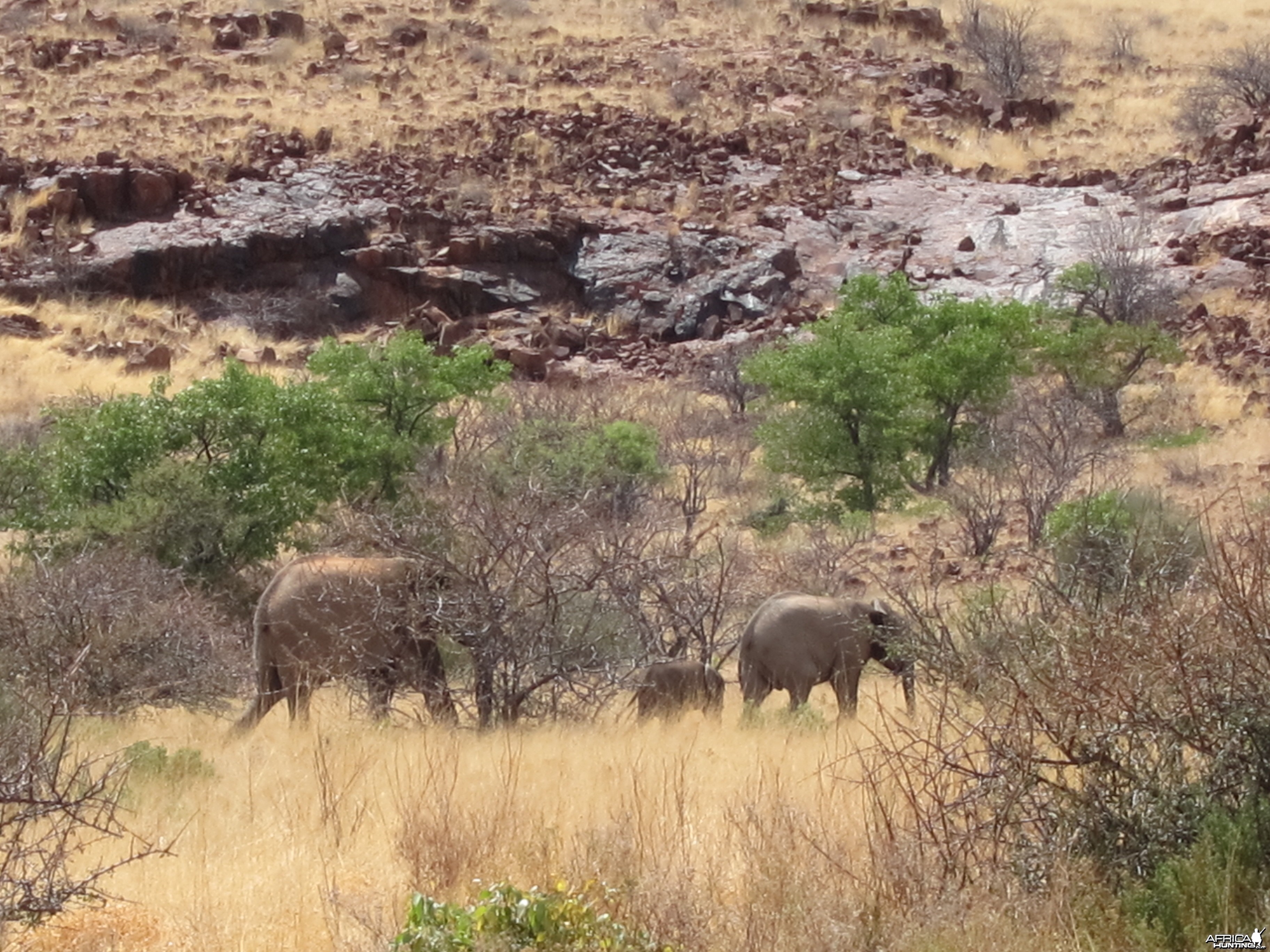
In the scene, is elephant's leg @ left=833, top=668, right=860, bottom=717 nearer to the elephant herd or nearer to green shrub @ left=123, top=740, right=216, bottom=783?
the elephant herd

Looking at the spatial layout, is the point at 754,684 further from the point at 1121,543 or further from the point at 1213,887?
the point at 1213,887

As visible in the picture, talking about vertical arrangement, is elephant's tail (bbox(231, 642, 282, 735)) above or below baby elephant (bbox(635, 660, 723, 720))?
above

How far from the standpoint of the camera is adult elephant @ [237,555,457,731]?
8.91 meters

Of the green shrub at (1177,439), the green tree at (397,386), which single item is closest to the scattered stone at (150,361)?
the green tree at (397,386)

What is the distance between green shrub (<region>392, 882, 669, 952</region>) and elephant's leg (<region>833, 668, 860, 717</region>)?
606cm

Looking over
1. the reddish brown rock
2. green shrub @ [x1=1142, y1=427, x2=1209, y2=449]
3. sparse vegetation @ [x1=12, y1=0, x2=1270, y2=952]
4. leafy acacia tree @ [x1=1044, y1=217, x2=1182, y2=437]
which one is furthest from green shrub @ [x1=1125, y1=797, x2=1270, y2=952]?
the reddish brown rock

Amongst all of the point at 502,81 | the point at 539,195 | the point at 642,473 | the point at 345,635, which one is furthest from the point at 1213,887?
the point at 502,81

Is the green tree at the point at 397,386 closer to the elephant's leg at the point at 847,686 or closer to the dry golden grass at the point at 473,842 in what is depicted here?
the elephant's leg at the point at 847,686

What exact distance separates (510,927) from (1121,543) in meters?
5.19

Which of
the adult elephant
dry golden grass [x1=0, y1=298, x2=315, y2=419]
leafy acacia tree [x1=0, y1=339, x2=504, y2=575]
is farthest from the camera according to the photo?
dry golden grass [x1=0, y1=298, x2=315, y2=419]

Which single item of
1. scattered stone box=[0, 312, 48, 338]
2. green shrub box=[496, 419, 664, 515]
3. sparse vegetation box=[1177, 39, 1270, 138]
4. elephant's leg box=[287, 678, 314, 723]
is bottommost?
scattered stone box=[0, 312, 48, 338]

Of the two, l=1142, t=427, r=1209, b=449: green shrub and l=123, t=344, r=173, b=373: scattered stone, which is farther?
l=123, t=344, r=173, b=373: scattered stone

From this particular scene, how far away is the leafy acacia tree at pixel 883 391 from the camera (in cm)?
2212

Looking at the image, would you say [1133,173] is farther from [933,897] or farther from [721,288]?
[933,897]
